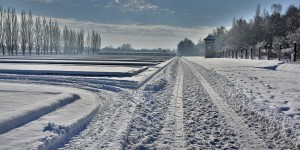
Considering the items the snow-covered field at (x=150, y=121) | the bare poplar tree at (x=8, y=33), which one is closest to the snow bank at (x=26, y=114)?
the snow-covered field at (x=150, y=121)

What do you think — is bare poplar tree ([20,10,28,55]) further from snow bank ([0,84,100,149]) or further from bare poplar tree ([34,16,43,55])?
snow bank ([0,84,100,149])

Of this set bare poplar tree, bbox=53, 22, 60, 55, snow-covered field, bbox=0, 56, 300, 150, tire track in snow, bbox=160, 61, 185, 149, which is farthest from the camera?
bare poplar tree, bbox=53, 22, 60, 55

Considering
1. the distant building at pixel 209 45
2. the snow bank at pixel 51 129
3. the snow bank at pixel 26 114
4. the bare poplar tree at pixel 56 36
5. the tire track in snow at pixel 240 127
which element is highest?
the bare poplar tree at pixel 56 36

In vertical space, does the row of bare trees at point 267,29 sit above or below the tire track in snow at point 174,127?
above

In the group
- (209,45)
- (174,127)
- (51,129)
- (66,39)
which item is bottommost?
(174,127)

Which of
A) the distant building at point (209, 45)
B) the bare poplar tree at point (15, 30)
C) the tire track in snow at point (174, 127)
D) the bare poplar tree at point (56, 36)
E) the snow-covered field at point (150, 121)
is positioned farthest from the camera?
the bare poplar tree at point (56, 36)

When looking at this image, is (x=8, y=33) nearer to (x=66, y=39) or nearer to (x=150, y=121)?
(x=66, y=39)

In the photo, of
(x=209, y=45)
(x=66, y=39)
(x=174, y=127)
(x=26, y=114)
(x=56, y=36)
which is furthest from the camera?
(x=66, y=39)

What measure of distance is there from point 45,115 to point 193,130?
3.32m

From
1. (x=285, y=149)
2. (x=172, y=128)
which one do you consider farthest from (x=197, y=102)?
(x=285, y=149)

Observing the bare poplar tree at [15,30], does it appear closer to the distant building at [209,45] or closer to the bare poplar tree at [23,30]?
the bare poplar tree at [23,30]

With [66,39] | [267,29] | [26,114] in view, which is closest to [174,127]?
[26,114]

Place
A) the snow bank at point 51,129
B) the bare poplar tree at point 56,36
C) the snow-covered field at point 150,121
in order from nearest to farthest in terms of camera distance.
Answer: the snow bank at point 51,129 → the snow-covered field at point 150,121 → the bare poplar tree at point 56,36

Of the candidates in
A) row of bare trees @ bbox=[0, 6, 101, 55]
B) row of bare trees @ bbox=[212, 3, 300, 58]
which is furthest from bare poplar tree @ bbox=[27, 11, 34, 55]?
row of bare trees @ bbox=[212, 3, 300, 58]
